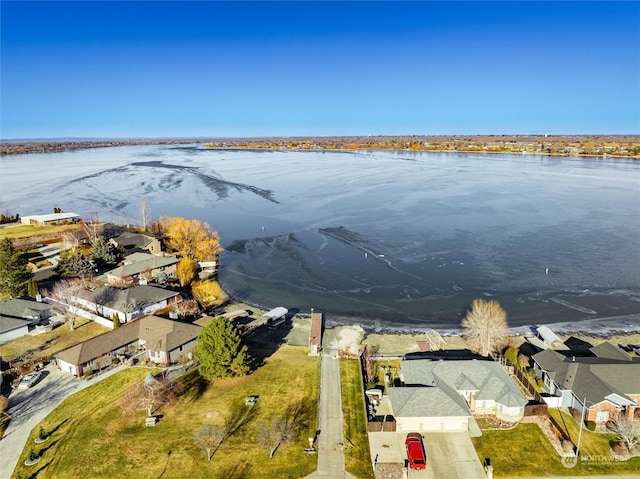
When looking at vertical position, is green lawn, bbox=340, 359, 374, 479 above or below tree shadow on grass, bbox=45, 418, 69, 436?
above

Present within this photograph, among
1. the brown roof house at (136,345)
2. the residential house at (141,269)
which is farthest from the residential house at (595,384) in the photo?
the residential house at (141,269)

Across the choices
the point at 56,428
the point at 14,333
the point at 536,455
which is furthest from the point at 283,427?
the point at 14,333

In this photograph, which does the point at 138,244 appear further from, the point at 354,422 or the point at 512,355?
the point at 512,355

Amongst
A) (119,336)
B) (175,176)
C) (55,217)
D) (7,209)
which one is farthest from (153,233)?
(175,176)

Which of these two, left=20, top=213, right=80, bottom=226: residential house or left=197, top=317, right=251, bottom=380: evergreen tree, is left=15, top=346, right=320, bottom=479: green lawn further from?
left=20, top=213, right=80, bottom=226: residential house

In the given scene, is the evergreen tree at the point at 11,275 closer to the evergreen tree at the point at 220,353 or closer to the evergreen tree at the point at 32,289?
the evergreen tree at the point at 32,289

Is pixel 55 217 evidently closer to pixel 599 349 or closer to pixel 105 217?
pixel 105 217

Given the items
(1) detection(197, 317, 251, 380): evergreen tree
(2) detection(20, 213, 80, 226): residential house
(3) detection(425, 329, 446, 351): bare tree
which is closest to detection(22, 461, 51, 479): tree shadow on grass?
(1) detection(197, 317, 251, 380): evergreen tree
